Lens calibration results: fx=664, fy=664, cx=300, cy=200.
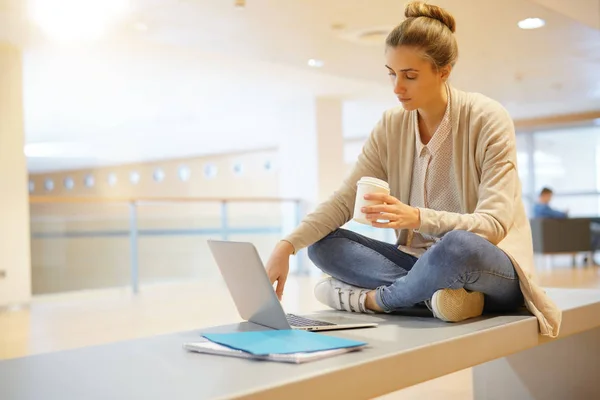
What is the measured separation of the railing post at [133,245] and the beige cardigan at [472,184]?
197 inches

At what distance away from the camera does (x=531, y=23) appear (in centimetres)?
534

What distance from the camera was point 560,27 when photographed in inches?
217

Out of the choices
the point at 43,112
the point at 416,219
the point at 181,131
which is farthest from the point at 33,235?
the point at 181,131

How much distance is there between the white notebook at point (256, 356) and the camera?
110 centimetres

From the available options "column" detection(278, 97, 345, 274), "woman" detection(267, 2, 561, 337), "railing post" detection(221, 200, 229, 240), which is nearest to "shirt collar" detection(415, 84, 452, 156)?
"woman" detection(267, 2, 561, 337)

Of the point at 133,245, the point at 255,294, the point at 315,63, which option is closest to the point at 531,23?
the point at 315,63

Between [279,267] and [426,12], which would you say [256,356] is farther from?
[426,12]

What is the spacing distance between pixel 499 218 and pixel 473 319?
24cm

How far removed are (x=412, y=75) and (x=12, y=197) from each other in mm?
4803

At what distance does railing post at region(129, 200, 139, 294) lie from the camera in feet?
21.4

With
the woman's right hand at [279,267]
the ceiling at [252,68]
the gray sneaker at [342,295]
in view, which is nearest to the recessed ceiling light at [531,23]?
the ceiling at [252,68]

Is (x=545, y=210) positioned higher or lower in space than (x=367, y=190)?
lower

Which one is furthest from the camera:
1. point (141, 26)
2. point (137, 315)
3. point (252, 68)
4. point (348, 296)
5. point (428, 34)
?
point (252, 68)

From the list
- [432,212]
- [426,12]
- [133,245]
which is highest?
[426,12]
